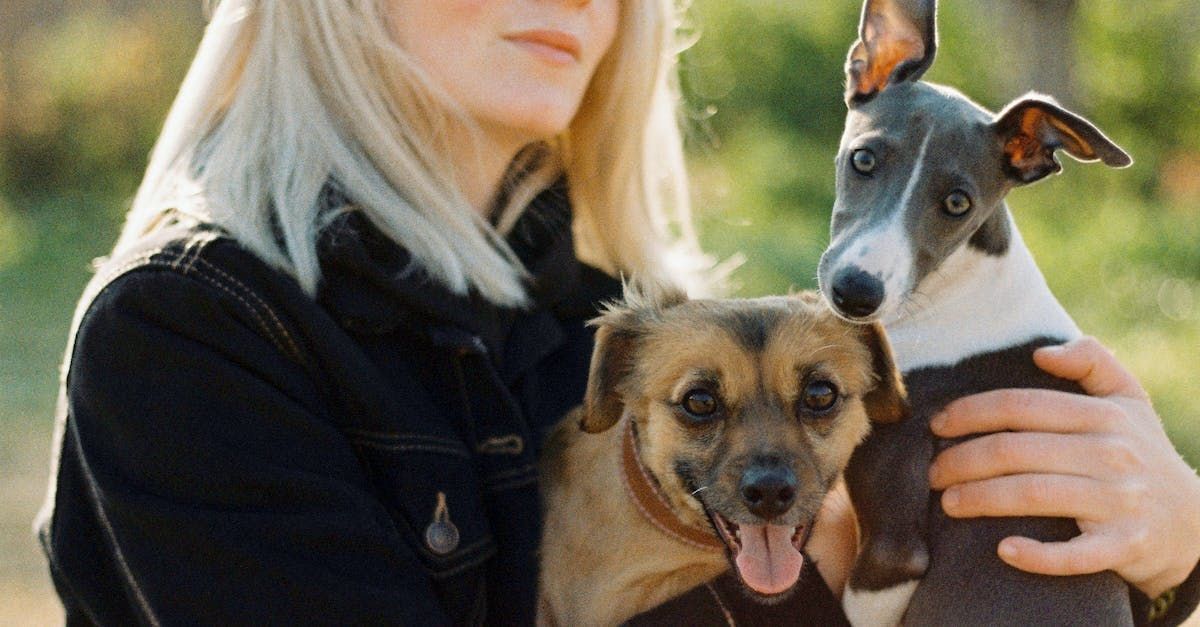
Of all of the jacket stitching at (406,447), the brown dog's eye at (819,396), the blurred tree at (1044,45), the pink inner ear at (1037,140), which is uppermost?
the pink inner ear at (1037,140)

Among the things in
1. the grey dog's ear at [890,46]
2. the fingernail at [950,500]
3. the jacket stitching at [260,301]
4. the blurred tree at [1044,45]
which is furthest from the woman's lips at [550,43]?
the blurred tree at [1044,45]

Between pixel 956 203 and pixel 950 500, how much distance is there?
617mm

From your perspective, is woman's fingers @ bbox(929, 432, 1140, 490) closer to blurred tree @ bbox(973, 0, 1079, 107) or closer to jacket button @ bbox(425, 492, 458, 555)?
jacket button @ bbox(425, 492, 458, 555)

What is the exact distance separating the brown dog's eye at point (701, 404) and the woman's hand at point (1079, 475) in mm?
478

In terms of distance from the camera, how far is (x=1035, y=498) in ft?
8.95

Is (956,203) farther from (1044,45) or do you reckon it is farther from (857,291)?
(1044,45)

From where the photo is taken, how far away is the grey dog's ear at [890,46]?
9.54 ft

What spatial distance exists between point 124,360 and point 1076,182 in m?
11.4

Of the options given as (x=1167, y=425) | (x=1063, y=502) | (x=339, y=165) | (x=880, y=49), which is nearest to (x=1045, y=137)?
(x=880, y=49)

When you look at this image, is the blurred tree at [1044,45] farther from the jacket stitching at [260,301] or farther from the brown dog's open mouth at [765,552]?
the jacket stitching at [260,301]

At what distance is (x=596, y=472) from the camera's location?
311 cm

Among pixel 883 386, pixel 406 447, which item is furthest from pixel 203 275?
pixel 883 386

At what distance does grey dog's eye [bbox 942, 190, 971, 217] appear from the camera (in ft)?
8.96

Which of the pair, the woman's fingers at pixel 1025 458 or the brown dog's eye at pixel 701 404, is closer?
the woman's fingers at pixel 1025 458
